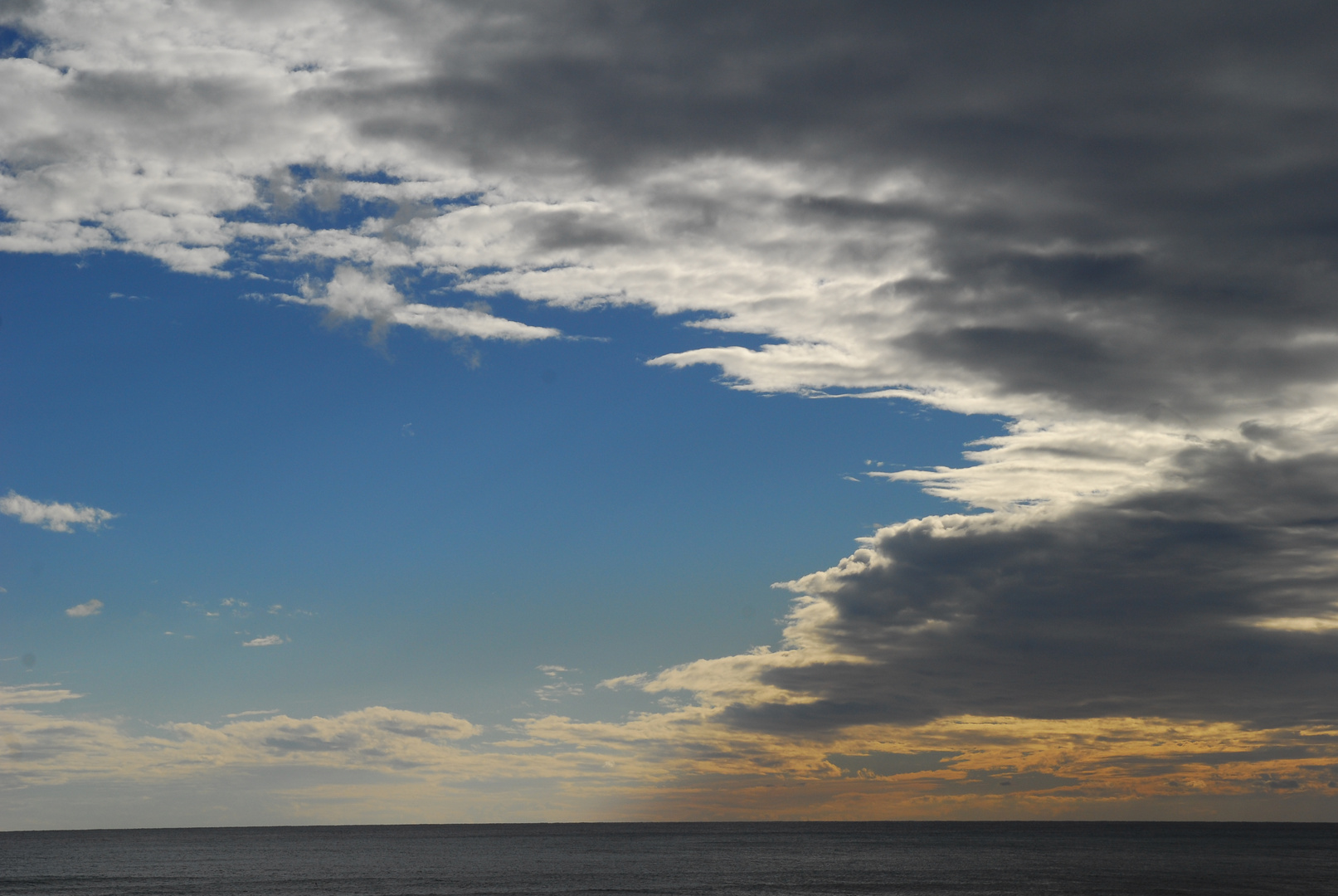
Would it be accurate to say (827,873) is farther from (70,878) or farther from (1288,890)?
(70,878)

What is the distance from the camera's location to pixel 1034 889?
126m

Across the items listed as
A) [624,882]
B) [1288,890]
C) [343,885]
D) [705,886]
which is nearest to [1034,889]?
[1288,890]

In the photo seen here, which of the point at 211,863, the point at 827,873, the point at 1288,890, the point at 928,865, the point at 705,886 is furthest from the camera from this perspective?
the point at 211,863

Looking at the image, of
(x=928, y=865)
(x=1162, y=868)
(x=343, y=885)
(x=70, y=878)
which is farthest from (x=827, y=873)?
(x=70, y=878)

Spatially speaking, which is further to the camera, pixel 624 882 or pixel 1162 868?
pixel 1162 868

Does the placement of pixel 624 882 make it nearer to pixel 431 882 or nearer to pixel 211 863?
pixel 431 882

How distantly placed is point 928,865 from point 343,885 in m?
96.6

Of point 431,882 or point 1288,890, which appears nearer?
point 1288,890

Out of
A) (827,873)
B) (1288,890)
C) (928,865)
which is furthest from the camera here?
(928,865)

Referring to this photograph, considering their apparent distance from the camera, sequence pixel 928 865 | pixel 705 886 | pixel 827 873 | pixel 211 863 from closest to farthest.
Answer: pixel 705 886, pixel 827 873, pixel 928 865, pixel 211 863

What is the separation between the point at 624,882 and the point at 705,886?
Answer: 1239 cm

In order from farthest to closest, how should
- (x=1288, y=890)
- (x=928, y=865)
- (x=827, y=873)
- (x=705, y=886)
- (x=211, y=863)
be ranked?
(x=211, y=863), (x=928, y=865), (x=827, y=873), (x=705, y=886), (x=1288, y=890)

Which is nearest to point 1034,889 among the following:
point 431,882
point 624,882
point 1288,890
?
point 1288,890

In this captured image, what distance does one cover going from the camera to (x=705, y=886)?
5295 inches
